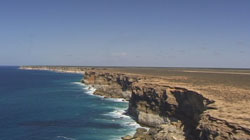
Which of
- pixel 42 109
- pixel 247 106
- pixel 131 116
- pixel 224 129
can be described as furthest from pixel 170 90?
pixel 42 109

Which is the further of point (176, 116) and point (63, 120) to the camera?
point (63, 120)

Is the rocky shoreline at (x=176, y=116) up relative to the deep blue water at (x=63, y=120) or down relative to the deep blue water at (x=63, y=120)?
up

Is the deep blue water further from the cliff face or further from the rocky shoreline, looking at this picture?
the cliff face

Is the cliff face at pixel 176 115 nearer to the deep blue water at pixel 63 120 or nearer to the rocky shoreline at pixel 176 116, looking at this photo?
the rocky shoreline at pixel 176 116

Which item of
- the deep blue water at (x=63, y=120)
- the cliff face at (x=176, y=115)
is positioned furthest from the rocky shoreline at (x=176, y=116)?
the deep blue water at (x=63, y=120)

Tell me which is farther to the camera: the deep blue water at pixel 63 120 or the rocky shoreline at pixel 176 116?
the deep blue water at pixel 63 120

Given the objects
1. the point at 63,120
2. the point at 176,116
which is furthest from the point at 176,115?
the point at 63,120

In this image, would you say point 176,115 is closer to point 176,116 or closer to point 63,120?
point 176,116

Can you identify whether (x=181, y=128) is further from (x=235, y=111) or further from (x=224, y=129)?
(x=224, y=129)

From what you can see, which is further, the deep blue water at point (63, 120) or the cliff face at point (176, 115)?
the deep blue water at point (63, 120)
